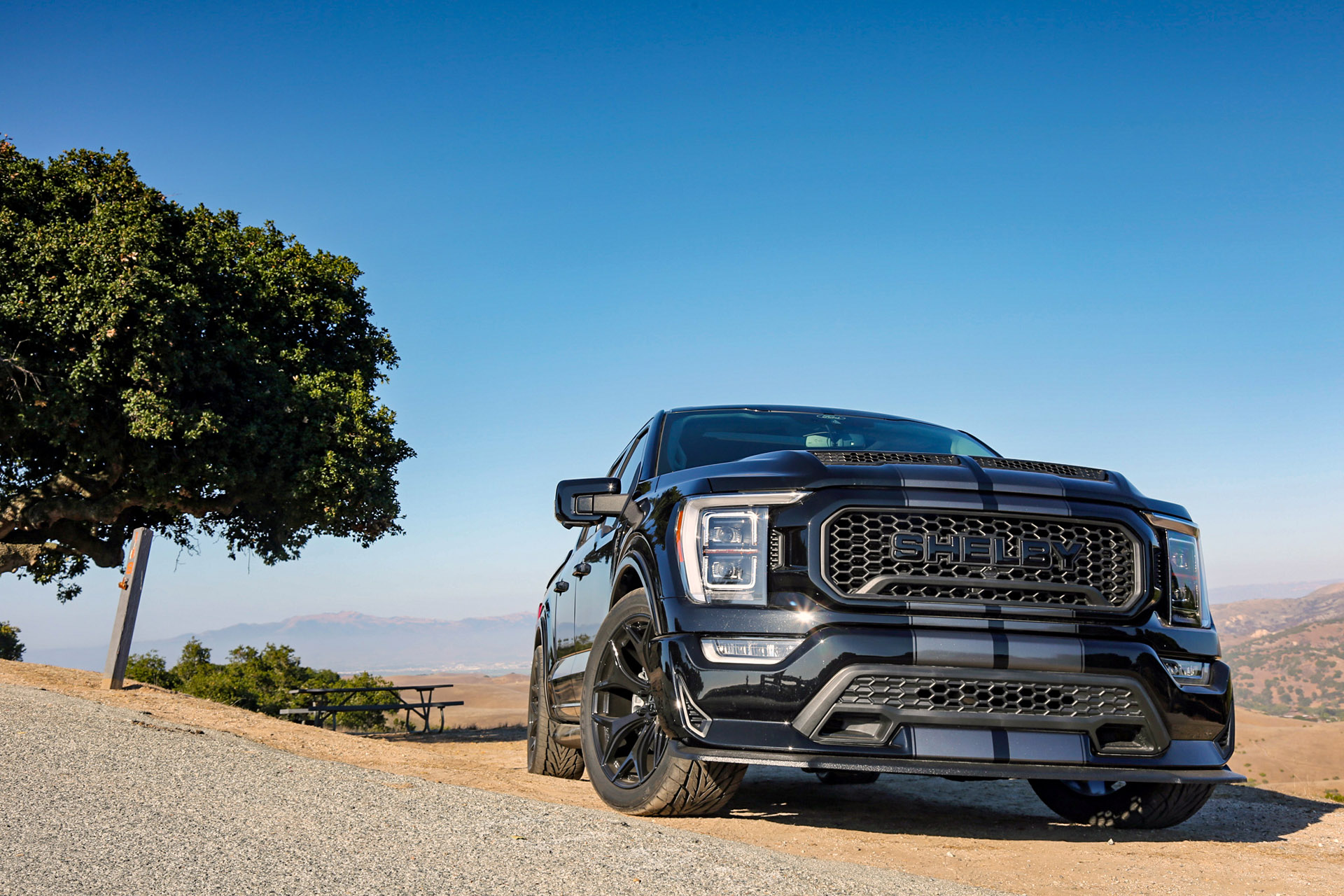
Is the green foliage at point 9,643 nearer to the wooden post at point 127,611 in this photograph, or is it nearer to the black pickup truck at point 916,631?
the wooden post at point 127,611

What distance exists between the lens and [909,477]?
3775 mm

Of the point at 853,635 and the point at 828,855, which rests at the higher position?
the point at 853,635

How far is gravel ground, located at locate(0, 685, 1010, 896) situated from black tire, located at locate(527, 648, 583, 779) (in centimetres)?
212

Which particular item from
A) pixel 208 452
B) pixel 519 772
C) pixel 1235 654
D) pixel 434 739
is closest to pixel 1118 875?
pixel 519 772

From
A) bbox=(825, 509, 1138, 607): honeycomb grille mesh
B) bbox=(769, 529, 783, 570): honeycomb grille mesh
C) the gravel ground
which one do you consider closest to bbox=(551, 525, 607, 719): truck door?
the gravel ground

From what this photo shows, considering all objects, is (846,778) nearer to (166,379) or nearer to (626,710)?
(626,710)

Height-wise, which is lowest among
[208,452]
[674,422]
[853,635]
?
[853,635]

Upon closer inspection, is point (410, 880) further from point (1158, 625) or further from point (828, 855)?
point (1158, 625)

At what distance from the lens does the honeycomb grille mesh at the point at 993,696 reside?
348 cm

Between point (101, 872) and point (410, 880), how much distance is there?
0.87 metres

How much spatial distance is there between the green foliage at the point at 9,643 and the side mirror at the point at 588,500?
2110cm

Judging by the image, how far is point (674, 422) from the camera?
5555 mm

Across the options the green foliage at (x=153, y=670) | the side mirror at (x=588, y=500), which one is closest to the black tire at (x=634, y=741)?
the side mirror at (x=588, y=500)

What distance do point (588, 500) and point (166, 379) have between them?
9597 mm
